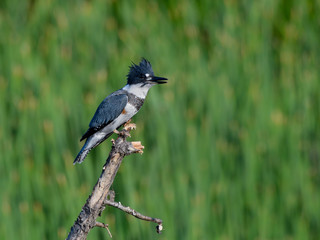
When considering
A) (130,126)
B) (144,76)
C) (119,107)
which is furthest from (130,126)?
(144,76)

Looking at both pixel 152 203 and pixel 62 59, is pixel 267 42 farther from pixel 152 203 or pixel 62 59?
pixel 152 203

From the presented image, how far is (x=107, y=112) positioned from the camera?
9.30ft

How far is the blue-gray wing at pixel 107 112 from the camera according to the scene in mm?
2832

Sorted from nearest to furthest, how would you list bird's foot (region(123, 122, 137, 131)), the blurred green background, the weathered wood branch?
the weathered wood branch, bird's foot (region(123, 122, 137, 131)), the blurred green background

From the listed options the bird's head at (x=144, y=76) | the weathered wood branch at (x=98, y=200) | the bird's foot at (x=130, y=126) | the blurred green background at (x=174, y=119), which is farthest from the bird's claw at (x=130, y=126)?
the blurred green background at (x=174, y=119)

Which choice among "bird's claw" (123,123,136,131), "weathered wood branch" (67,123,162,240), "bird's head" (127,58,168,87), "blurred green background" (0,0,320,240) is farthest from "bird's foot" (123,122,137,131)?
"blurred green background" (0,0,320,240)

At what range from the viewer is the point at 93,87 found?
454cm

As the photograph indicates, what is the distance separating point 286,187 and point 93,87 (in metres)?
1.66

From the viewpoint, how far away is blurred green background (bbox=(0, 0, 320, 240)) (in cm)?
368

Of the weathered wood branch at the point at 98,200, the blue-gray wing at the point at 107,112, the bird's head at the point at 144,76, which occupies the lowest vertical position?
the weathered wood branch at the point at 98,200

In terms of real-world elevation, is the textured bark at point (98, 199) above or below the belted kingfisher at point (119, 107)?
below

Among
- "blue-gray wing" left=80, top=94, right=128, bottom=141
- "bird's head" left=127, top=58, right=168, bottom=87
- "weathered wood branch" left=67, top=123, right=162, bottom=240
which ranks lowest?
"weathered wood branch" left=67, top=123, right=162, bottom=240

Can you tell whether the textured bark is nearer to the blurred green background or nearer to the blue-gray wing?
the blue-gray wing

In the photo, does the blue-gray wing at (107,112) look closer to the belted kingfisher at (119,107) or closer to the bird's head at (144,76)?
the belted kingfisher at (119,107)
